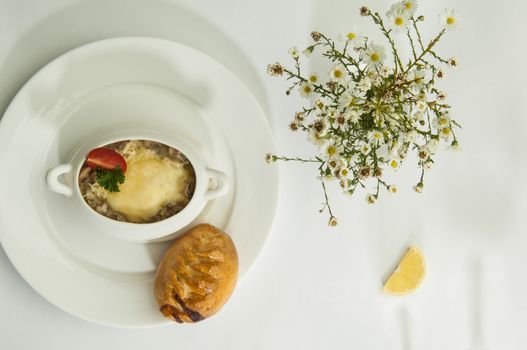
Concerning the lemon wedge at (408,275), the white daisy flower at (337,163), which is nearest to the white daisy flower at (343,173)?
the white daisy flower at (337,163)

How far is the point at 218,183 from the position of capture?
53.9 inches

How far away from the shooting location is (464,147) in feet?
5.35

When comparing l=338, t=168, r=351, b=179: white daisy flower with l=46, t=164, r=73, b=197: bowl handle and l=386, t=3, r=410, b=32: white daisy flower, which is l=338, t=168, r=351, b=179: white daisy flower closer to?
l=386, t=3, r=410, b=32: white daisy flower

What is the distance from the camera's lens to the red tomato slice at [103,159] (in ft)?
4.27

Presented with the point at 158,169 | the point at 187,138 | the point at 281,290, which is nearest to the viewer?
the point at 158,169

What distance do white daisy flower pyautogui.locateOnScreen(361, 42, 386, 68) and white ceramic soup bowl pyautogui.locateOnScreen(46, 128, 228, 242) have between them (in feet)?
1.40

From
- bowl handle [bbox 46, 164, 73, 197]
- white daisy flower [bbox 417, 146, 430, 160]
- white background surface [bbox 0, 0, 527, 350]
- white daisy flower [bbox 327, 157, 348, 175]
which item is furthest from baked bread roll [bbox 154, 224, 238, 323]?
white daisy flower [bbox 417, 146, 430, 160]

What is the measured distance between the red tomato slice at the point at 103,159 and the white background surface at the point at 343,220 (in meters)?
0.33

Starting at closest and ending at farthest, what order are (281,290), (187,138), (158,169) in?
(158,169) < (187,138) < (281,290)

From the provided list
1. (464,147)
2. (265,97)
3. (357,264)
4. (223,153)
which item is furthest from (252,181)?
(464,147)

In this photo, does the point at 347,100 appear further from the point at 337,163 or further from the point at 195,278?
the point at 195,278

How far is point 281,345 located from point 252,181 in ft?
1.56

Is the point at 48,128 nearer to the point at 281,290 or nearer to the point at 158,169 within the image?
the point at 158,169

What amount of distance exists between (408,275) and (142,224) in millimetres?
751
